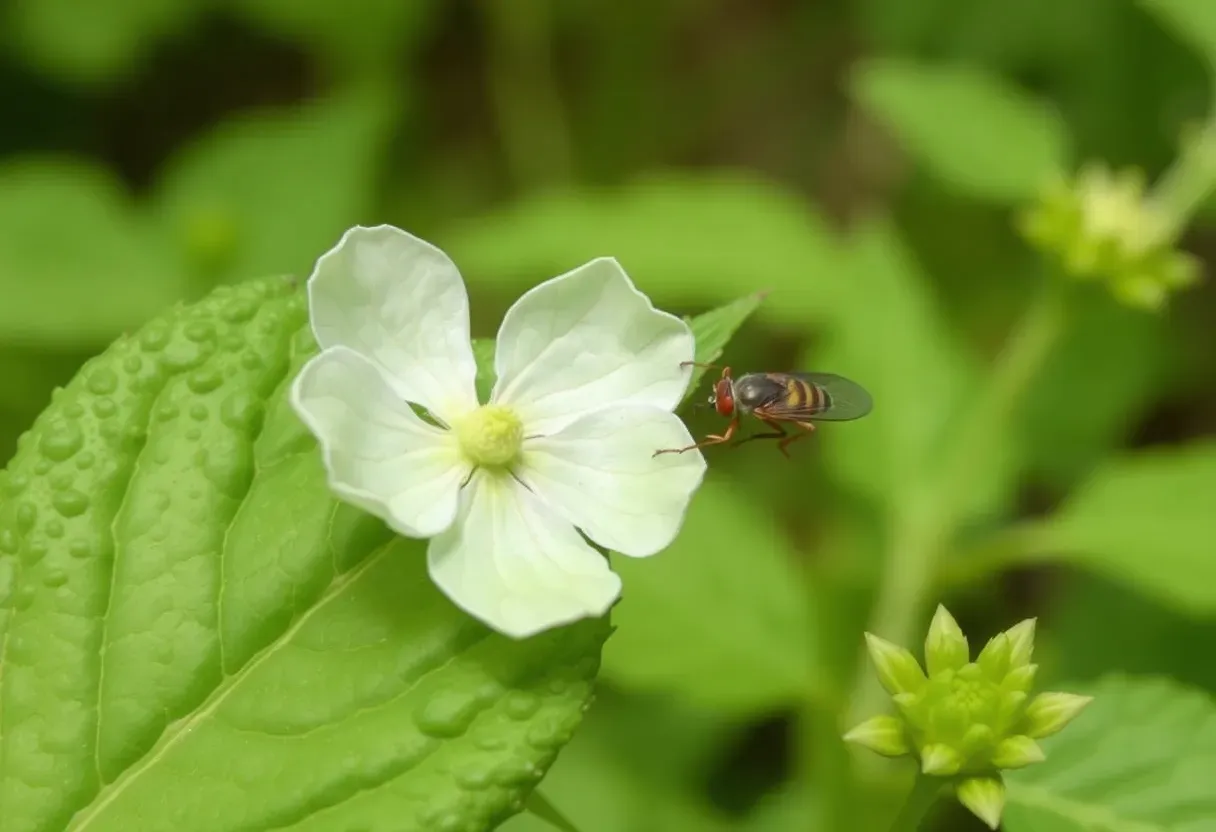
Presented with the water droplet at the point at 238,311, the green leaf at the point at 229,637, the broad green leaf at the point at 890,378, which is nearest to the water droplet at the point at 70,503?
the green leaf at the point at 229,637

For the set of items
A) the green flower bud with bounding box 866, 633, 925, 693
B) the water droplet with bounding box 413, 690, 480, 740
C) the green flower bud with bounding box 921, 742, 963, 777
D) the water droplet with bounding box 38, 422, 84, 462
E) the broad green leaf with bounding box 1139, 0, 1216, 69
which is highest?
the broad green leaf with bounding box 1139, 0, 1216, 69

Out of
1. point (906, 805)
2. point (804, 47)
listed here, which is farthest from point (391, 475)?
point (804, 47)

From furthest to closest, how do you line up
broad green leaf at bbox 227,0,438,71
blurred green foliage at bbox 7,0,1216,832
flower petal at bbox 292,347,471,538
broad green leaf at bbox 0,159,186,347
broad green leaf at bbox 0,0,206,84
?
broad green leaf at bbox 227,0,438,71
broad green leaf at bbox 0,0,206,84
broad green leaf at bbox 0,159,186,347
blurred green foliage at bbox 7,0,1216,832
flower petal at bbox 292,347,471,538

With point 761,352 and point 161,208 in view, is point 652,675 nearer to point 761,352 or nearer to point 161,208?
point 761,352

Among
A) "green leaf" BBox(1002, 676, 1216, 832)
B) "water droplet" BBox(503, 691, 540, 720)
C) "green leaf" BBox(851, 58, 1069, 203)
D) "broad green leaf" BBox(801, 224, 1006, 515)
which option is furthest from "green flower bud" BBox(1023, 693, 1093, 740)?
"green leaf" BBox(851, 58, 1069, 203)

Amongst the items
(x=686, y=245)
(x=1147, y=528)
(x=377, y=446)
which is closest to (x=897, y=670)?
(x=377, y=446)

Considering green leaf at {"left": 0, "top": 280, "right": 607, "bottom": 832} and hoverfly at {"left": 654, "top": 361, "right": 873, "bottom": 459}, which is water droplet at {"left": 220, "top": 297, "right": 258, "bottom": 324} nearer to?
green leaf at {"left": 0, "top": 280, "right": 607, "bottom": 832}

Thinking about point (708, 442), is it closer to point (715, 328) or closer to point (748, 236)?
point (715, 328)
